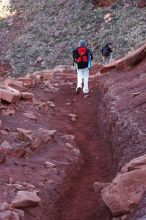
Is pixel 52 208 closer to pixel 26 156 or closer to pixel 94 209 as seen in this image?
pixel 94 209

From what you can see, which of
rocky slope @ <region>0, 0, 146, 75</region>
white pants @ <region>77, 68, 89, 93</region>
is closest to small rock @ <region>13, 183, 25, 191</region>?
white pants @ <region>77, 68, 89, 93</region>

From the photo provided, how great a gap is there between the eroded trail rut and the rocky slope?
18019 mm

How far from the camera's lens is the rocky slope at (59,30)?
33.9m

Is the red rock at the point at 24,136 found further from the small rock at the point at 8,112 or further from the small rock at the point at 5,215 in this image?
the small rock at the point at 5,215

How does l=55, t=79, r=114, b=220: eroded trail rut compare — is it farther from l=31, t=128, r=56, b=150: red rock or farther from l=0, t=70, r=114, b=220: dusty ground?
l=31, t=128, r=56, b=150: red rock

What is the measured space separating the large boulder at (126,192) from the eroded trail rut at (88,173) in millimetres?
360

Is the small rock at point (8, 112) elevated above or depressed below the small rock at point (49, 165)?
above

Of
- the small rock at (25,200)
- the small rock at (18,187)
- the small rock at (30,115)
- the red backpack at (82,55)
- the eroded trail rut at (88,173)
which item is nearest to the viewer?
the small rock at (25,200)

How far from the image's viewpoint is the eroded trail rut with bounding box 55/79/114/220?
6773 mm

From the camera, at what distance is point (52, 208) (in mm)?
6906

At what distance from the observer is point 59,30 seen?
3953 cm

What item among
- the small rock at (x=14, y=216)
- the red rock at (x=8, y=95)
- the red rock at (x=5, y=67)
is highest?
the red rock at (x=8, y=95)

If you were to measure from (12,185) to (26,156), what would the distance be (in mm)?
1451

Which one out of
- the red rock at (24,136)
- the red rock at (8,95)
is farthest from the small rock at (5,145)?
the red rock at (8,95)
